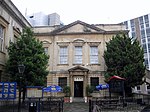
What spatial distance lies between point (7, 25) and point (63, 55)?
33.6 feet

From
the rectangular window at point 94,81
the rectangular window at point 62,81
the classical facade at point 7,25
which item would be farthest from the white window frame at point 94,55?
the classical facade at point 7,25

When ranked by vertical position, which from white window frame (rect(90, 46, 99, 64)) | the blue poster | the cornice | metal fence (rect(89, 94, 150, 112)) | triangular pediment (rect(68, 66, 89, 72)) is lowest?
metal fence (rect(89, 94, 150, 112))

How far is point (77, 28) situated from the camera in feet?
95.1

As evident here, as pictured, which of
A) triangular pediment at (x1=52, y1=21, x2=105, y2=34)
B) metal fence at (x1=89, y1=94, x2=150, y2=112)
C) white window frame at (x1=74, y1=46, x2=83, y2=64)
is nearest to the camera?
metal fence at (x1=89, y1=94, x2=150, y2=112)

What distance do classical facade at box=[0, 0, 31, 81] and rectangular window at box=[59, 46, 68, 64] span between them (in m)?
7.51

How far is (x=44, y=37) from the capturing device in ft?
95.7

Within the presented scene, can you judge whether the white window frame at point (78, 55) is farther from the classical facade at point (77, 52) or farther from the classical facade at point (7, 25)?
the classical facade at point (7, 25)

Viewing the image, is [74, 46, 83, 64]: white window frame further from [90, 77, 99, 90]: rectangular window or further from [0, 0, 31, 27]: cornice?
[0, 0, 31, 27]: cornice

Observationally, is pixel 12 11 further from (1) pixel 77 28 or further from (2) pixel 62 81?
(2) pixel 62 81

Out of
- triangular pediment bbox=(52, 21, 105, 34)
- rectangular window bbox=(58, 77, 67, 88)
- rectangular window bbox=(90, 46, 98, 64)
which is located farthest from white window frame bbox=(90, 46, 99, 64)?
rectangular window bbox=(58, 77, 67, 88)

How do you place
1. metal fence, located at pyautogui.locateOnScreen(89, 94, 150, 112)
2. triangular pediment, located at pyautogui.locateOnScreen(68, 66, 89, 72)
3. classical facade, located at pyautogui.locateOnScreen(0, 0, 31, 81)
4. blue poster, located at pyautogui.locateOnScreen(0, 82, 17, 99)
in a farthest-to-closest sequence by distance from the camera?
1. triangular pediment, located at pyautogui.locateOnScreen(68, 66, 89, 72)
2. classical facade, located at pyautogui.locateOnScreen(0, 0, 31, 81)
3. metal fence, located at pyautogui.locateOnScreen(89, 94, 150, 112)
4. blue poster, located at pyautogui.locateOnScreen(0, 82, 17, 99)

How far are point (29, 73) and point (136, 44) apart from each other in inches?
561

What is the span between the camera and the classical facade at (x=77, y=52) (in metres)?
27.2

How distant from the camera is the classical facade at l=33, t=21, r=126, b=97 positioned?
2717 centimetres
